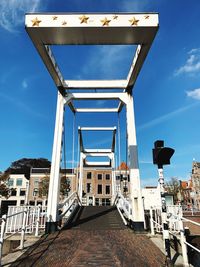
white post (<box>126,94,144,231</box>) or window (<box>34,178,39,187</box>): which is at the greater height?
window (<box>34,178,39,187</box>)

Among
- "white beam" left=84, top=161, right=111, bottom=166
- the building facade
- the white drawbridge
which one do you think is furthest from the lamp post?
the building facade

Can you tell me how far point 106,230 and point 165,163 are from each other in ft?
13.3

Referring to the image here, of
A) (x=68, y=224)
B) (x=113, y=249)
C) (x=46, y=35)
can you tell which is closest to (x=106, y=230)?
(x=68, y=224)

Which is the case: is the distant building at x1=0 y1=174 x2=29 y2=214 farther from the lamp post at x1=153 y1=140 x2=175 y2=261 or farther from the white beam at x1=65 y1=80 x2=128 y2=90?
the lamp post at x1=153 y1=140 x2=175 y2=261

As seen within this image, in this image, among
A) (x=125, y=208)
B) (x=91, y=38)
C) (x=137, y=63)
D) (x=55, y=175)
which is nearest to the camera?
(x=91, y=38)

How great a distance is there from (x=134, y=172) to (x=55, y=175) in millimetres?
2926

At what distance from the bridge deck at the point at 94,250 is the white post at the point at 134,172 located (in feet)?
1.61

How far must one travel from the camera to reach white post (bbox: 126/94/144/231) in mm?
7012

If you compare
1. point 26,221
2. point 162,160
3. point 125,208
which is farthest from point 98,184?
point 162,160

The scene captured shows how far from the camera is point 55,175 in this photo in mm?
7625

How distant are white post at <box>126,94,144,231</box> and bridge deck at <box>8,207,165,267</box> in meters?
0.49

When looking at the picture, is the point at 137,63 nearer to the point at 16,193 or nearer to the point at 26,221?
the point at 26,221

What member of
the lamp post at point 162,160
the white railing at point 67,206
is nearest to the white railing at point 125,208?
the white railing at point 67,206

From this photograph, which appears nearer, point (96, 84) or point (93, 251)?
point (93, 251)
